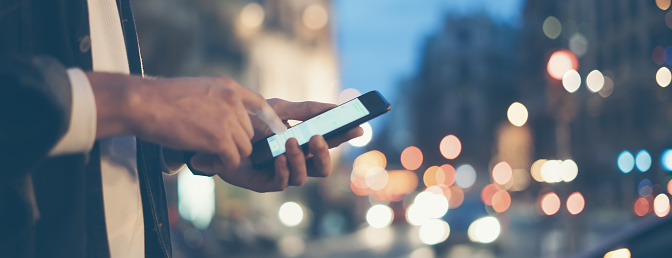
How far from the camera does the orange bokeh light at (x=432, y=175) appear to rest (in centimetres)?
9331

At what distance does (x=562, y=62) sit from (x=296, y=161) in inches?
328

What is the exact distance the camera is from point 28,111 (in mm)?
1104

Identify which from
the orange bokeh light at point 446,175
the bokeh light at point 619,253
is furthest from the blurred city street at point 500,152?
the orange bokeh light at point 446,175

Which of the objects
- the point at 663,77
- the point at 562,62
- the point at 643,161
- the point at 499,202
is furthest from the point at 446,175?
the point at 562,62

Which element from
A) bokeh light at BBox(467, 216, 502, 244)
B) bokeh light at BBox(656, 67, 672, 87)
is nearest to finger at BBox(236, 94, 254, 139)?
bokeh light at BBox(467, 216, 502, 244)

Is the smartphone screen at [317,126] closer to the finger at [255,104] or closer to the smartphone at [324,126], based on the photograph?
the smartphone at [324,126]

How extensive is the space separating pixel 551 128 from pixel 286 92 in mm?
40291

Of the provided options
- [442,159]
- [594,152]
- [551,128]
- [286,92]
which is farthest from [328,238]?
[442,159]

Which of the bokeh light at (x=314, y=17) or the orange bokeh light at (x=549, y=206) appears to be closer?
the orange bokeh light at (x=549, y=206)

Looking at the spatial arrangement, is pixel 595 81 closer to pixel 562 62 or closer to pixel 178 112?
pixel 562 62

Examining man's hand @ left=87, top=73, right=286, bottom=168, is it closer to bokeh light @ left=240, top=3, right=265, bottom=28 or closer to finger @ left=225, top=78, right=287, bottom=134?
finger @ left=225, top=78, right=287, bottom=134

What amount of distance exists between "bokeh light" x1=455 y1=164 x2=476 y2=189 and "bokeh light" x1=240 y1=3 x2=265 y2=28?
69.0m

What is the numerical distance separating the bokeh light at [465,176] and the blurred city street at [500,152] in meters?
6.24

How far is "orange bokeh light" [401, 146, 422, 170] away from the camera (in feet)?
344
